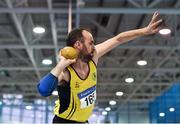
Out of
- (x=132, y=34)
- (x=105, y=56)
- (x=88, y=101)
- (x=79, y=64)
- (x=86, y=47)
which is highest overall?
(x=105, y=56)

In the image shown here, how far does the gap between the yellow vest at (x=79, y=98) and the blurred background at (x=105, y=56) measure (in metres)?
0.91

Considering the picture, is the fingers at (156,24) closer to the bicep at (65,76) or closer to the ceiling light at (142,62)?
the bicep at (65,76)

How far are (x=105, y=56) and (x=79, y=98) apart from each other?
15.3 m

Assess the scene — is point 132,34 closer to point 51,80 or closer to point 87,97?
point 87,97

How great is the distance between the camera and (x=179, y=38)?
15.0 metres

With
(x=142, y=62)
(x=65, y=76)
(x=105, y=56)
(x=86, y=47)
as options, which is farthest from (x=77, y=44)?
(x=142, y=62)

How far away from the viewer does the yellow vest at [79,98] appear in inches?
112

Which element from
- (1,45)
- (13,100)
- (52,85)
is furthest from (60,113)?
(13,100)

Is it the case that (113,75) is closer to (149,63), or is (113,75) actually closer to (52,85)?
(149,63)

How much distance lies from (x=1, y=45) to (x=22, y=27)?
217 centimetres

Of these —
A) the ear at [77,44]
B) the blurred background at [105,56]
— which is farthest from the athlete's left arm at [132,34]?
the ear at [77,44]

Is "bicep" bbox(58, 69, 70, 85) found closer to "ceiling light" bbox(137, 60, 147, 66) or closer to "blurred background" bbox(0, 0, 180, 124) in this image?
"blurred background" bbox(0, 0, 180, 124)

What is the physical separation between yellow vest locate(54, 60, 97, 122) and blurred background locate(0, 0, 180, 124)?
909 millimetres

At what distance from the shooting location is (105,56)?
59.6 ft
